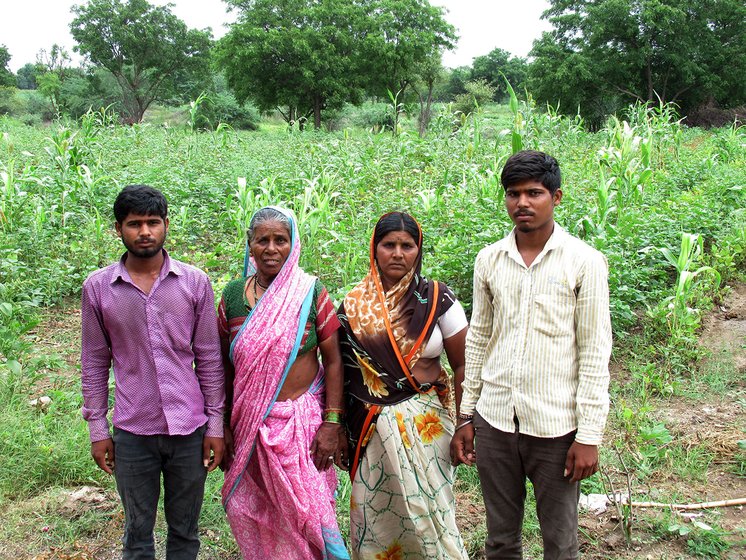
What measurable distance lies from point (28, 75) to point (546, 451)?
249 feet

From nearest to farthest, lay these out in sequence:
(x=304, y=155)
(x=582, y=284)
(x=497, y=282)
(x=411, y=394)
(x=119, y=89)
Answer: (x=582, y=284) < (x=497, y=282) < (x=411, y=394) < (x=304, y=155) < (x=119, y=89)

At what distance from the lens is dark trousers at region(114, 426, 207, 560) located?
1998 millimetres

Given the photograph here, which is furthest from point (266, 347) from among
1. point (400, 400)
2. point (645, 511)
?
point (645, 511)

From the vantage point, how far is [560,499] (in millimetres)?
A: 1803

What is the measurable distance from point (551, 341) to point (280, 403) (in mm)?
913

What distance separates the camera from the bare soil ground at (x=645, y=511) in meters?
2.46

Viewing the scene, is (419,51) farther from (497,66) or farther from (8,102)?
(497,66)

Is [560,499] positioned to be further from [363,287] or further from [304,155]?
[304,155]

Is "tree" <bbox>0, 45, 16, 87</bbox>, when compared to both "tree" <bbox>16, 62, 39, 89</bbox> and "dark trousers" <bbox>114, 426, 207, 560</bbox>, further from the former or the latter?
"dark trousers" <bbox>114, 426, 207, 560</bbox>

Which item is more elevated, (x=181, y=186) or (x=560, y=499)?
(x=181, y=186)

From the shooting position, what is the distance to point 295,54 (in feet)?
72.6

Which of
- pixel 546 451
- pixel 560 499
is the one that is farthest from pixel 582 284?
pixel 560 499

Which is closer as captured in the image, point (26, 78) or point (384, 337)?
point (384, 337)

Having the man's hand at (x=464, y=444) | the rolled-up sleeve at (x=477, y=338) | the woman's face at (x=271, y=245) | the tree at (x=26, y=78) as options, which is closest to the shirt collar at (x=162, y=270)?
the woman's face at (x=271, y=245)
